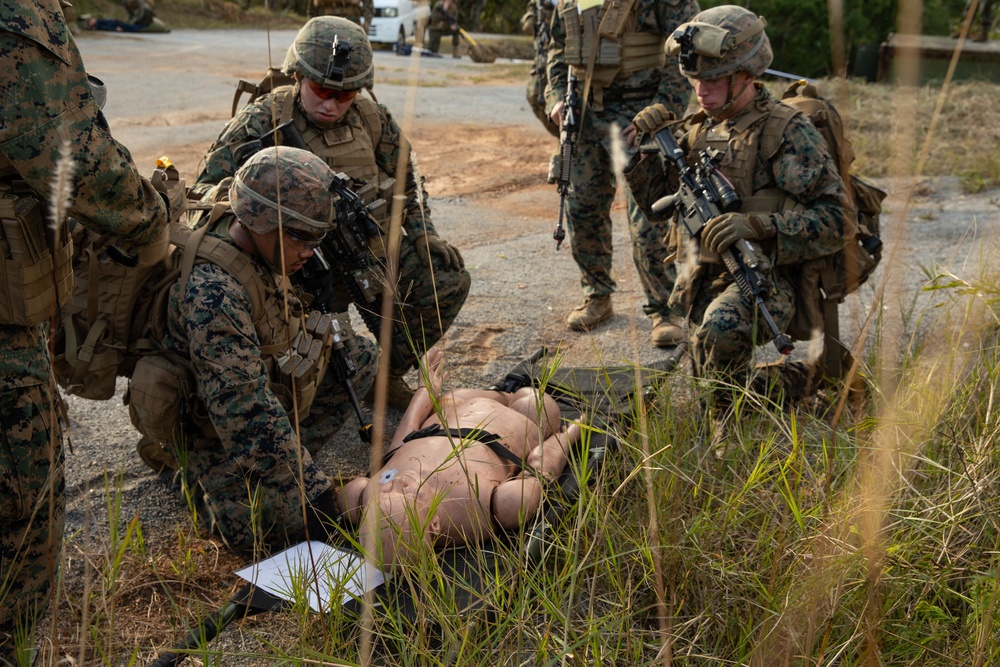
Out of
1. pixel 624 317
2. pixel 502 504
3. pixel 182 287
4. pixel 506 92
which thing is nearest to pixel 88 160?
pixel 182 287

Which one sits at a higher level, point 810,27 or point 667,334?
point 810,27

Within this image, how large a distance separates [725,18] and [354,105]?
1.56m

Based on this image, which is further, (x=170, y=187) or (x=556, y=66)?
(x=556, y=66)

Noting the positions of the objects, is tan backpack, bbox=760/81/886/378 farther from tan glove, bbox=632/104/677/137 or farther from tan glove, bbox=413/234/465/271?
tan glove, bbox=413/234/465/271

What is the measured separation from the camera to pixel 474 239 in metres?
6.70

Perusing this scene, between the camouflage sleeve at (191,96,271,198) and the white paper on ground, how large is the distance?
162cm

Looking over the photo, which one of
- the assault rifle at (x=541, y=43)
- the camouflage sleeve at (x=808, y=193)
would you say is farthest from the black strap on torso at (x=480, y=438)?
the assault rifle at (x=541, y=43)

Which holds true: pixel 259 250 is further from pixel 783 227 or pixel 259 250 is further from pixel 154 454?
pixel 783 227

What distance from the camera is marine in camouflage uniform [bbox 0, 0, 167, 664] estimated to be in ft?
6.59

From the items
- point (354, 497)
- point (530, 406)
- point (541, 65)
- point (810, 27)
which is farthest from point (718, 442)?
point (810, 27)

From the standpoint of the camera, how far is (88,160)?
2145 mm

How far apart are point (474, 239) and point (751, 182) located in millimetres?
3191

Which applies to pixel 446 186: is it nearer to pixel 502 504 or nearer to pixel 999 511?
pixel 502 504

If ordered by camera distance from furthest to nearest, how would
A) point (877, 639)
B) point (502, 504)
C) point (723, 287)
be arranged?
point (723, 287) < point (502, 504) < point (877, 639)
